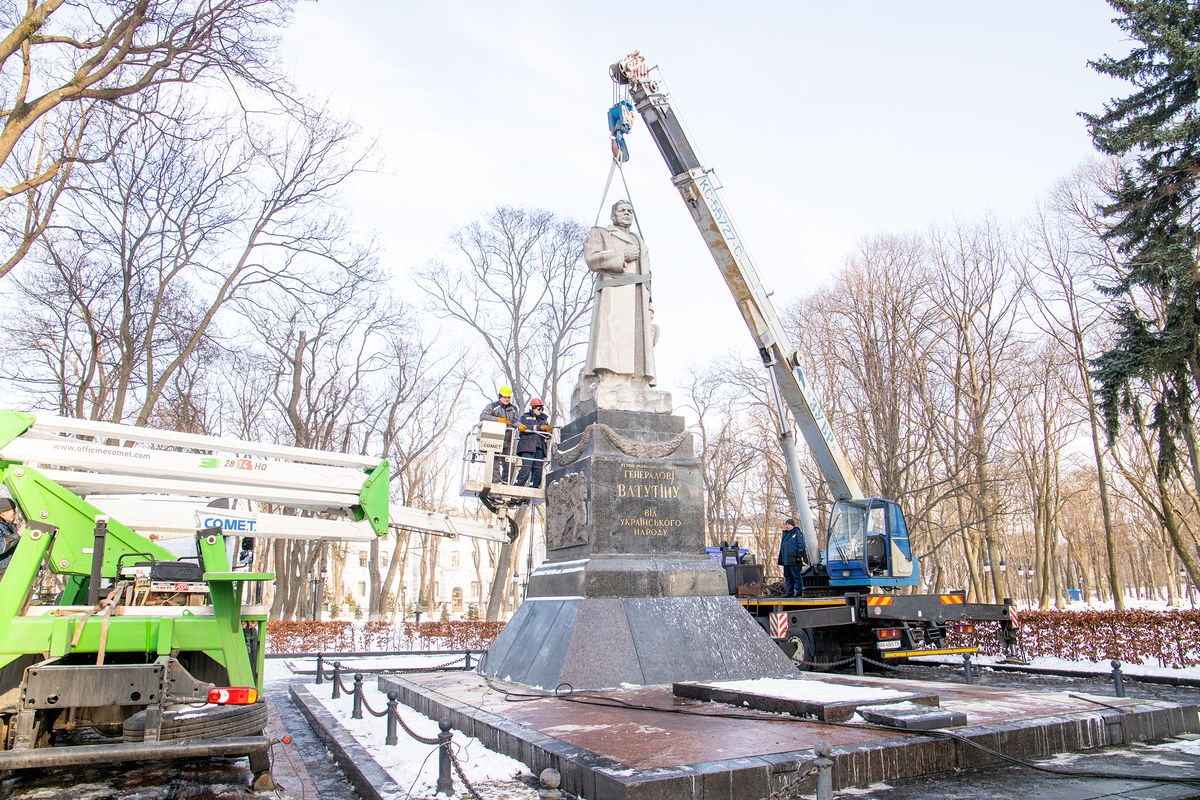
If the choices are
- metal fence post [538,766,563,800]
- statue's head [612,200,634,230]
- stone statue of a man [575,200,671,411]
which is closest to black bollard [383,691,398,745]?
metal fence post [538,766,563,800]

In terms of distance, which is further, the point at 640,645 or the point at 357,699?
the point at 357,699

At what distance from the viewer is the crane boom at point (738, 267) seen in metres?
14.9

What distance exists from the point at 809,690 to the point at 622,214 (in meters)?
6.95

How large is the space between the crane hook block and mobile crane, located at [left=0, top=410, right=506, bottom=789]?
7.03m

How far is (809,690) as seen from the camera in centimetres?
692

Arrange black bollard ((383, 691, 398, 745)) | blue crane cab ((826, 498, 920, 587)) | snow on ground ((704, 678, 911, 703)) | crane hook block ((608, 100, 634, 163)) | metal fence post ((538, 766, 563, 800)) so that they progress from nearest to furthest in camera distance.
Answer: metal fence post ((538, 766, 563, 800)) → snow on ground ((704, 678, 911, 703)) → black bollard ((383, 691, 398, 745)) → crane hook block ((608, 100, 634, 163)) → blue crane cab ((826, 498, 920, 587))

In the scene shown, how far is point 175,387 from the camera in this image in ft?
86.0

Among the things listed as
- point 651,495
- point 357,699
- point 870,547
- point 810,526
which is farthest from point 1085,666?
point 357,699

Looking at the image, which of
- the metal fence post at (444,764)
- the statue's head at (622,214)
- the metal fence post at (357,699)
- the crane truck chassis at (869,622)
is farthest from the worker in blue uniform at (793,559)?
the metal fence post at (444,764)

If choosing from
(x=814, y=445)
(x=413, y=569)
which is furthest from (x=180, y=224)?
(x=413, y=569)

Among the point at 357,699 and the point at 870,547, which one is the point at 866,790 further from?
the point at 870,547

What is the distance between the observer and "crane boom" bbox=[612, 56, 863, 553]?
14.9 metres

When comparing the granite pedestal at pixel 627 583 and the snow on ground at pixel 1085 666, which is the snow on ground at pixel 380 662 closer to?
the granite pedestal at pixel 627 583

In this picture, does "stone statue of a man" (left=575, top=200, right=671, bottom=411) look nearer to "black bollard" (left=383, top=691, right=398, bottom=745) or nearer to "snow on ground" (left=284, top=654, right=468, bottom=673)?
"black bollard" (left=383, top=691, right=398, bottom=745)
